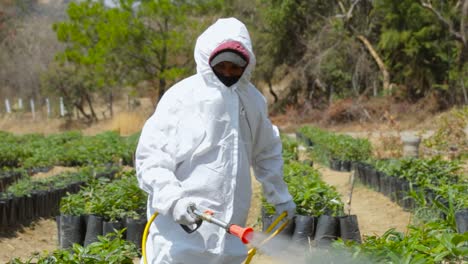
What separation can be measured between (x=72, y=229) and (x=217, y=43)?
12.5 ft

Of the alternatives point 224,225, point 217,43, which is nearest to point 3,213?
point 217,43

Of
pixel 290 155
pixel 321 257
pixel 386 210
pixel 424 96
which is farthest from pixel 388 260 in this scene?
pixel 424 96

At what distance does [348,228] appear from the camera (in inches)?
223

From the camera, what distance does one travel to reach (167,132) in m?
2.91

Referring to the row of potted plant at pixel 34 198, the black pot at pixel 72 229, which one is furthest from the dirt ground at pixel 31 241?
the black pot at pixel 72 229

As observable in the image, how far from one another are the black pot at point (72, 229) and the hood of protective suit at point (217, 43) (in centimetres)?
362

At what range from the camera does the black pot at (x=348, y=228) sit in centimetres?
565

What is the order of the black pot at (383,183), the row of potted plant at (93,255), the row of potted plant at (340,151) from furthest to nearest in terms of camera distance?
the row of potted plant at (340,151)
the black pot at (383,183)
the row of potted plant at (93,255)

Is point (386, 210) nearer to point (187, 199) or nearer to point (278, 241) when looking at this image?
point (278, 241)

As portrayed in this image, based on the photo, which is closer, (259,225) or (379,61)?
(259,225)

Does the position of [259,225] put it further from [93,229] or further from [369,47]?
[369,47]

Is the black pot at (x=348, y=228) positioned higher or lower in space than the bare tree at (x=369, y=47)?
lower

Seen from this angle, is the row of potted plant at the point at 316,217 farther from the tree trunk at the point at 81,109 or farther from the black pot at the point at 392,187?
the tree trunk at the point at 81,109

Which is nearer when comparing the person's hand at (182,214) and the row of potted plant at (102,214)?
the person's hand at (182,214)
